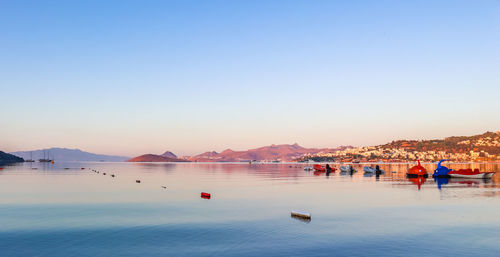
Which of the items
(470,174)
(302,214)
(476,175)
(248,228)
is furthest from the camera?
(470,174)

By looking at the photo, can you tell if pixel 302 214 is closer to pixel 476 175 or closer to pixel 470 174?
pixel 476 175

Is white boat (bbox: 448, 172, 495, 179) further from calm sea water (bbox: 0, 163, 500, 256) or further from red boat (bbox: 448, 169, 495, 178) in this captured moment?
calm sea water (bbox: 0, 163, 500, 256)

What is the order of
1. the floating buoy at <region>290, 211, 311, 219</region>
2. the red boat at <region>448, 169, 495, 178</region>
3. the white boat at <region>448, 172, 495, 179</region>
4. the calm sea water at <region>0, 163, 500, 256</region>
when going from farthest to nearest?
the red boat at <region>448, 169, 495, 178</region>
the white boat at <region>448, 172, 495, 179</region>
the floating buoy at <region>290, 211, 311, 219</region>
the calm sea water at <region>0, 163, 500, 256</region>

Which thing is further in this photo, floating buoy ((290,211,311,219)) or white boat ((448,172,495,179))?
white boat ((448,172,495,179))

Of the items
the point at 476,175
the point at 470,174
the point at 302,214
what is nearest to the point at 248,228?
the point at 302,214

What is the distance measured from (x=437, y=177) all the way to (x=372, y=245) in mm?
94617

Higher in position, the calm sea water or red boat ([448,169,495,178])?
the calm sea water

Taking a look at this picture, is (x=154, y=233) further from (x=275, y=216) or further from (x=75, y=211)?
(x=75, y=211)

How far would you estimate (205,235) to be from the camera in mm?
27578

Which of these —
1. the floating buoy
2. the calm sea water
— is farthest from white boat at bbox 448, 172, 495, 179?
the floating buoy

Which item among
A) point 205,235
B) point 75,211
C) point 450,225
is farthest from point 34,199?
point 450,225

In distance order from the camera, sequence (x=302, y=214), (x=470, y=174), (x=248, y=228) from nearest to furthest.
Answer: (x=248, y=228) → (x=302, y=214) → (x=470, y=174)

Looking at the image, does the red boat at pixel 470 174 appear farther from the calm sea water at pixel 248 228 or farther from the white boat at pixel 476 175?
the calm sea water at pixel 248 228

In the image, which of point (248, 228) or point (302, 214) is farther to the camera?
point (302, 214)
